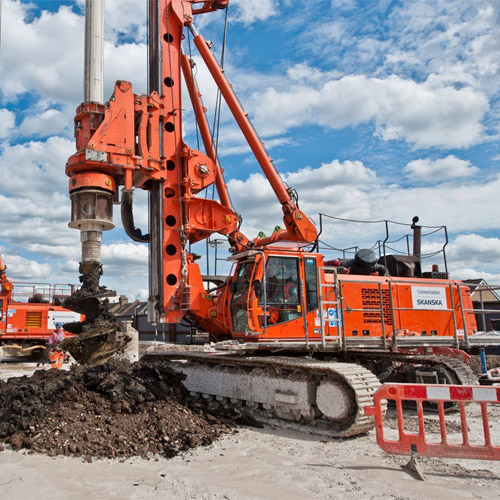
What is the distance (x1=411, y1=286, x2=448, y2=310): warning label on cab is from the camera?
1026 cm

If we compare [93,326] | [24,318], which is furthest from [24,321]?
[93,326]

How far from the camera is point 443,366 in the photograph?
351 inches

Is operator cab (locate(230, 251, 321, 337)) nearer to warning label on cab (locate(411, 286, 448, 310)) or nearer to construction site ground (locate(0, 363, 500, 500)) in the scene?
construction site ground (locate(0, 363, 500, 500))

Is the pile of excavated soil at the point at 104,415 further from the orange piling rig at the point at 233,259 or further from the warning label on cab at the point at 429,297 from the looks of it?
the warning label on cab at the point at 429,297

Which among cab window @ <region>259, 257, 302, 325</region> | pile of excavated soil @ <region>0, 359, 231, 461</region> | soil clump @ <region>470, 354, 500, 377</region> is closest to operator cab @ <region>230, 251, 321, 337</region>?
cab window @ <region>259, 257, 302, 325</region>

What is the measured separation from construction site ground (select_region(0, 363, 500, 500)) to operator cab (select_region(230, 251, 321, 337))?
234cm

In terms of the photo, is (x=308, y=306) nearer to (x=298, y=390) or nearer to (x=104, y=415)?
(x=298, y=390)

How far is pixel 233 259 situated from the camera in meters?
9.48

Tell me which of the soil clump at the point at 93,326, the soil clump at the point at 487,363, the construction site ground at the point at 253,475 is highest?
the soil clump at the point at 93,326

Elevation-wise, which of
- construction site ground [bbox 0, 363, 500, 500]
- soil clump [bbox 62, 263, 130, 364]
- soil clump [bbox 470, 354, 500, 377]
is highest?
soil clump [bbox 62, 263, 130, 364]

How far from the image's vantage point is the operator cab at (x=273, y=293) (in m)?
8.58

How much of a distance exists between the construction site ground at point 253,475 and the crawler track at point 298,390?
0.53 metres

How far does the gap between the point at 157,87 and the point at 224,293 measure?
14.3 ft

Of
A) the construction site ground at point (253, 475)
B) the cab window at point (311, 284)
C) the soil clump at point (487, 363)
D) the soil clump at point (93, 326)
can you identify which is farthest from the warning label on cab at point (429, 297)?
the soil clump at point (93, 326)
